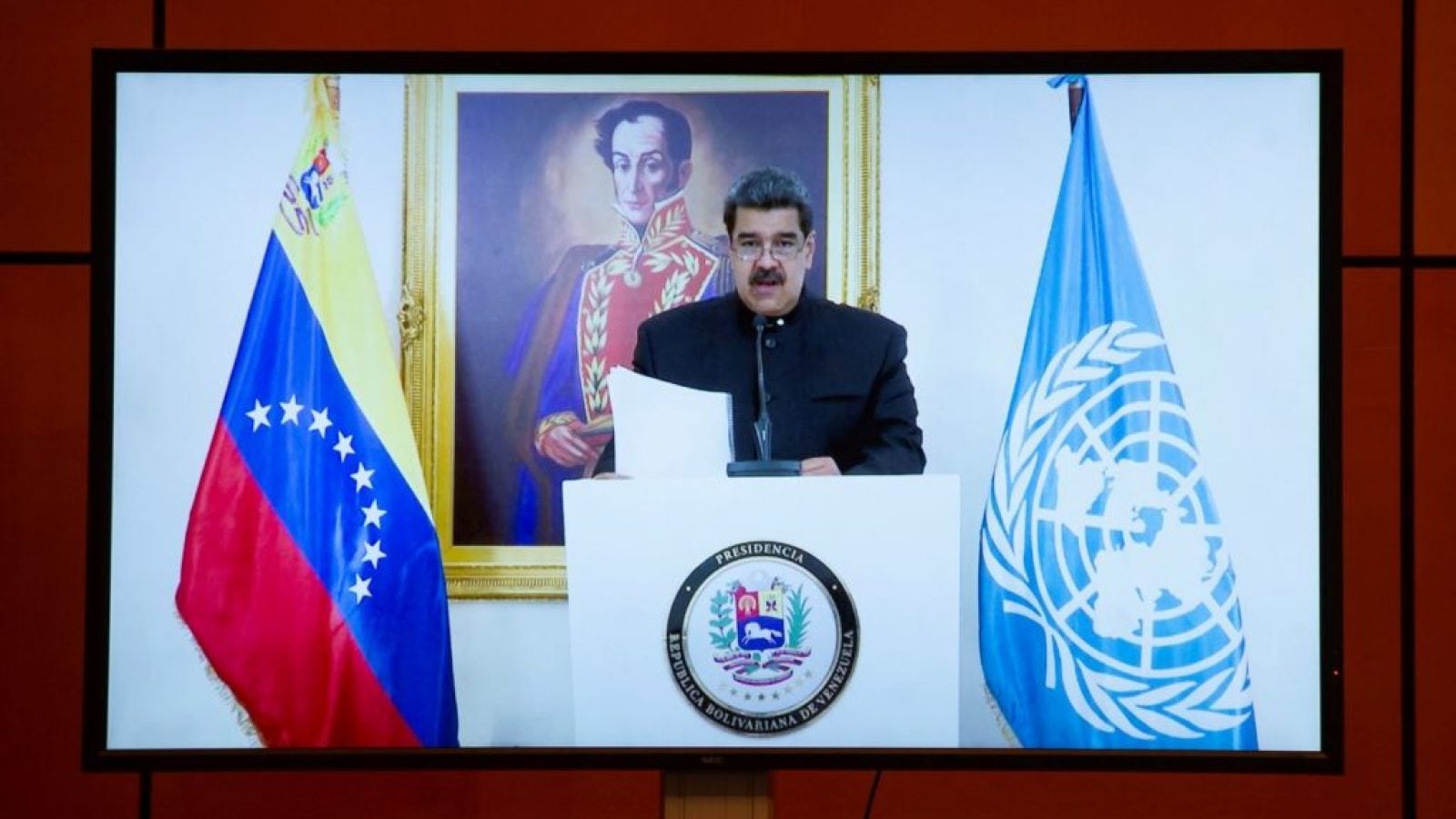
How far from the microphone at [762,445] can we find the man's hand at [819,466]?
0.02 m

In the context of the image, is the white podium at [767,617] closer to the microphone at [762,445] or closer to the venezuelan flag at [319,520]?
the microphone at [762,445]

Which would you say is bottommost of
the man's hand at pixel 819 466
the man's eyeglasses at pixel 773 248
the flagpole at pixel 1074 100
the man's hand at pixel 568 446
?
the man's hand at pixel 819 466

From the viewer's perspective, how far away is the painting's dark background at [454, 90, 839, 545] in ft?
8.03

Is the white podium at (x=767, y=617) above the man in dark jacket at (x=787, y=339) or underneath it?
underneath

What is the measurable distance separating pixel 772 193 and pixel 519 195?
438mm

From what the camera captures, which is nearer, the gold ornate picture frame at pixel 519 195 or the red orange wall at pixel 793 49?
the gold ornate picture frame at pixel 519 195

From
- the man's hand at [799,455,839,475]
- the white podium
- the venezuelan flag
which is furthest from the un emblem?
the venezuelan flag

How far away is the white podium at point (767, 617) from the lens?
7.77 feet

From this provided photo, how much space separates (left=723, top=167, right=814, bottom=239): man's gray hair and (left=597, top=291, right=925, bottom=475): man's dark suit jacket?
0.14 meters

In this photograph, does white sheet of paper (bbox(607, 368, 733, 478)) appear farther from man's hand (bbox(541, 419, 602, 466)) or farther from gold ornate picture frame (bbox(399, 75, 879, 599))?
gold ornate picture frame (bbox(399, 75, 879, 599))

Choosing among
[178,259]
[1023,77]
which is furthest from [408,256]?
[1023,77]

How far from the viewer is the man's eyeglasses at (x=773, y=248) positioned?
8.04 ft

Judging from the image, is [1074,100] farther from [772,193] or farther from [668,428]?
[668,428]

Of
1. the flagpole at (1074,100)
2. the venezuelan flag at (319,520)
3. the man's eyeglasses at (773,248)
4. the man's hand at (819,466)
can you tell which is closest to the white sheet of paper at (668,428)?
the man's hand at (819,466)
